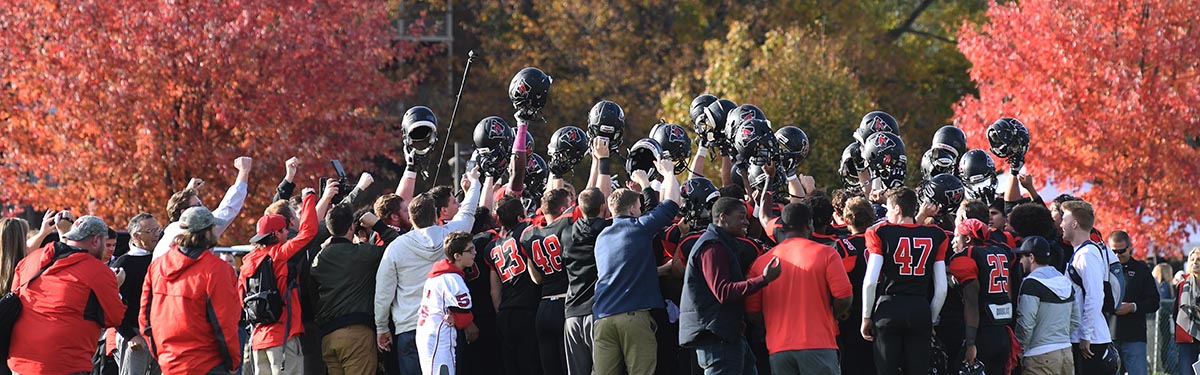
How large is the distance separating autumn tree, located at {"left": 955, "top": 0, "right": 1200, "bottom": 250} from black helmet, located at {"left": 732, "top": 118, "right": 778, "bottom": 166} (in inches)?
409

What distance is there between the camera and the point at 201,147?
19906mm

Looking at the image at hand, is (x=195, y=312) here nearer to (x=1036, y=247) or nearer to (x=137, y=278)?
(x=137, y=278)

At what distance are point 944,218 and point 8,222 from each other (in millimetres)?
6336

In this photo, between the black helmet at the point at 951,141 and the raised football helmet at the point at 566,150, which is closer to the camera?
the raised football helmet at the point at 566,150

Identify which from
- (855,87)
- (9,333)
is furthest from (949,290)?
(855,87)

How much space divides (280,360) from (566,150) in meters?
3.57

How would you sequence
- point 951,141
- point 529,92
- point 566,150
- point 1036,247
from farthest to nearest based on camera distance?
1. point 951,141
2. point 566,150
3. point 529,92
4. point 1036,247

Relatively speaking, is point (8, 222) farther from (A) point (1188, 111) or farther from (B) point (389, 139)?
(A) point (1188, 111)

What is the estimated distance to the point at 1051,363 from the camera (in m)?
10.4

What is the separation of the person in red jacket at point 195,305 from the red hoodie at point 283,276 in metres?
0.63

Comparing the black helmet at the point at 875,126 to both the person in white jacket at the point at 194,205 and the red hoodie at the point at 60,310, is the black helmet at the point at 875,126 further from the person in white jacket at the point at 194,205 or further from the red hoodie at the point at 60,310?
the red hoodie at the point at 60,310

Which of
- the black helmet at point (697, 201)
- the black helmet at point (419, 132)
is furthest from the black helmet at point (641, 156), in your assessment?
the black helmet at point (419, 132)

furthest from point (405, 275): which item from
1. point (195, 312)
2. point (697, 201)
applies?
point (697, 201)

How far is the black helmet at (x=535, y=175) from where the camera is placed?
13500 mm
